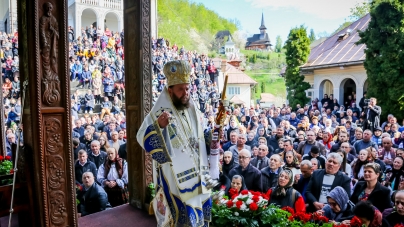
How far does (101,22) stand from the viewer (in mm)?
28969

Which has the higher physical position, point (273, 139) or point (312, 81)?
point (312, 81)

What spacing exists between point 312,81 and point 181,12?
136 ft

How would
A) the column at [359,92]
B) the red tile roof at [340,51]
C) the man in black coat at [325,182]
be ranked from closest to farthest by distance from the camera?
the man in black coat at [325,182] < the column at [359,92] < the red tile roof at [340,51]

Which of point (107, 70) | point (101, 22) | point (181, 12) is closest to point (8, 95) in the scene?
point (107, 70)

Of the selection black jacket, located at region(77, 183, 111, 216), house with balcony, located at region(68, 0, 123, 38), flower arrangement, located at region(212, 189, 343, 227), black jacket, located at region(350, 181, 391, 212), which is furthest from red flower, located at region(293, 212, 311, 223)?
house with balcony, located at region(68, 0, 123, 38)

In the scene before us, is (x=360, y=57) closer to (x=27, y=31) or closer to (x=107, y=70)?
(x=107, y=70)

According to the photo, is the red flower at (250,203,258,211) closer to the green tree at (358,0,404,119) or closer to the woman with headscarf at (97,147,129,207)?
the woman with headscarf at (97,147,129,207)

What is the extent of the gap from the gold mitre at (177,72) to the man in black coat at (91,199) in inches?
101

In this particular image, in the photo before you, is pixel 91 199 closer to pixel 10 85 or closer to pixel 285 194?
pixel 285 194

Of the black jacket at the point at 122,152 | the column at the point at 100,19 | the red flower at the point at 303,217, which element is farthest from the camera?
the column at the point at 100,19

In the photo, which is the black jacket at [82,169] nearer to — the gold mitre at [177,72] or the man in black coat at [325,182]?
the man in black coat at [325,182]

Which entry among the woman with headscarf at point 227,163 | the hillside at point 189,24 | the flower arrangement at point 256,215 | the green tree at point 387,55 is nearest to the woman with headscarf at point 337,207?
the flower arrangement at point 256,215

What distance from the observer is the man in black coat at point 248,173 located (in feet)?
16.3

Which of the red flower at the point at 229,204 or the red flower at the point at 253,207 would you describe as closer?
the red flower at the point at 253,207
